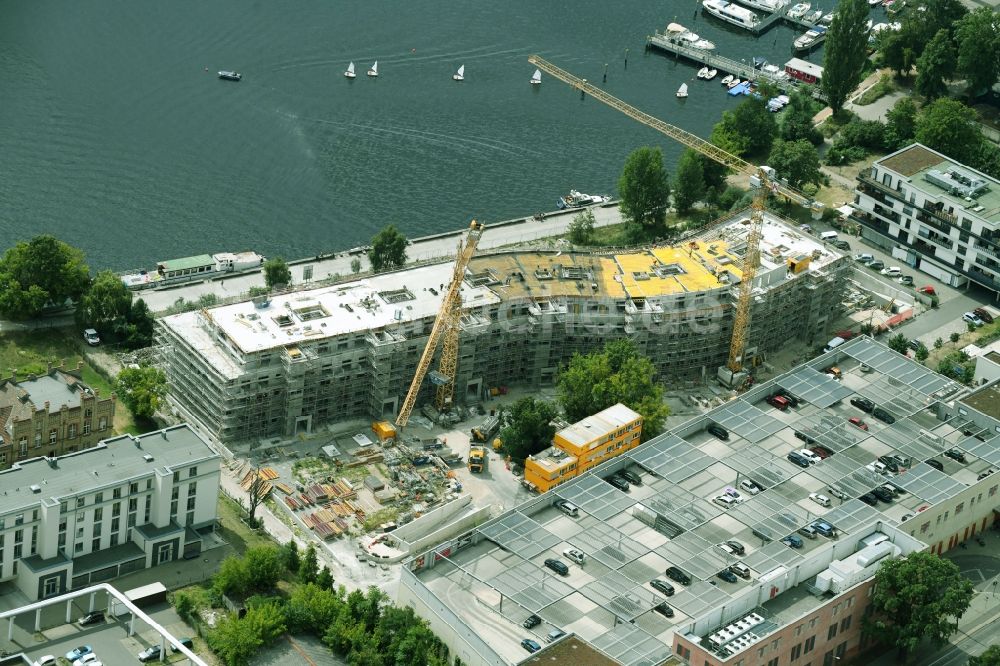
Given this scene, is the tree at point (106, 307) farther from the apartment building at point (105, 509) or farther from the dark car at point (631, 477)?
the dark car at point (631, 477)

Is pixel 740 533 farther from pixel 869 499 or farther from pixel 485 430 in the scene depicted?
pixel 485 430

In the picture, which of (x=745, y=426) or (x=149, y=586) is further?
(x=745, y=426)

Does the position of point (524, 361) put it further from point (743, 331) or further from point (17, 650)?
point (17, 650)

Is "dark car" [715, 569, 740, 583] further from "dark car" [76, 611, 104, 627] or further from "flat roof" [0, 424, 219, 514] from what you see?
"dark car" [76, 611, 104, 627]

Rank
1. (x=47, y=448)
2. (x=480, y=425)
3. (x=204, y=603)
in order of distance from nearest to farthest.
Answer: (x=204, y=603) → (x=47, y=448) → (x=480, y=425)

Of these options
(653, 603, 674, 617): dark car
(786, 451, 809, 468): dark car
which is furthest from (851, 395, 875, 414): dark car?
(653, 603, 674, 617): dark car

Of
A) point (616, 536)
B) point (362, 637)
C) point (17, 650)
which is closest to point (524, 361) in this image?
point (616, 536)
